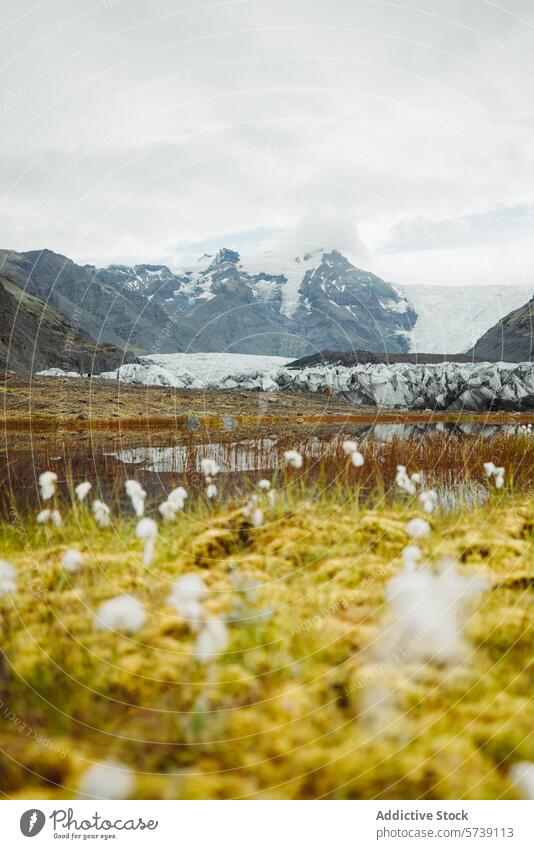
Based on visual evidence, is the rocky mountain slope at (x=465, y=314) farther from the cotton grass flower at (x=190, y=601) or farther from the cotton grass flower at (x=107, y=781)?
the cotton grass flower at (x=107, y=781)

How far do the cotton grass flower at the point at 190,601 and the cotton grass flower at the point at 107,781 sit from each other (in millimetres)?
918

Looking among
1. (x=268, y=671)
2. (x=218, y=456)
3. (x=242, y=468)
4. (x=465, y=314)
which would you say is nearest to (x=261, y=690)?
(x=268, y=671)

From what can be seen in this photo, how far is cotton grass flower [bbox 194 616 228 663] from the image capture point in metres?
3.29

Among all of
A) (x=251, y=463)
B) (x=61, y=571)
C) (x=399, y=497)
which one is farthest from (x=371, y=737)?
(x=251, y=463)

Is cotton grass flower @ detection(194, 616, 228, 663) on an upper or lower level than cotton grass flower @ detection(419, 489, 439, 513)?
lower

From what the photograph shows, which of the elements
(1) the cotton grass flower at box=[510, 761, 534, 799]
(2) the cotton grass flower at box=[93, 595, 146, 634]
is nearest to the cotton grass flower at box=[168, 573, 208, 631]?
(2) the cotton grass flower at box=[93, 595, 146, 634]

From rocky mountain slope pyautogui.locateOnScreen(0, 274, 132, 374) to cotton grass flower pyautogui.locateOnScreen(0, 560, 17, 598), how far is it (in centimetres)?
5688

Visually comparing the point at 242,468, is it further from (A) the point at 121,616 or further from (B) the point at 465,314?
(B) the point at 465,314

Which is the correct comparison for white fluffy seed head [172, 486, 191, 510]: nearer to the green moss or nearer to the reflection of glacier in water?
the green moss

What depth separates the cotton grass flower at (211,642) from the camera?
3.29 metres

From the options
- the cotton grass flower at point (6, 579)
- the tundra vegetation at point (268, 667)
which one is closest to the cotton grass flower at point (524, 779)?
the tundra vegetation at point (268, 667)

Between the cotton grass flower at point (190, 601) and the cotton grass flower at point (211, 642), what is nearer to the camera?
the cotton grass flower at point (211, 642)

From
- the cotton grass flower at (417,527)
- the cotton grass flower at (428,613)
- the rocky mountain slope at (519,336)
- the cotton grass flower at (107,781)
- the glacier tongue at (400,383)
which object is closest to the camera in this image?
the cotton grass flower at (107,781)
